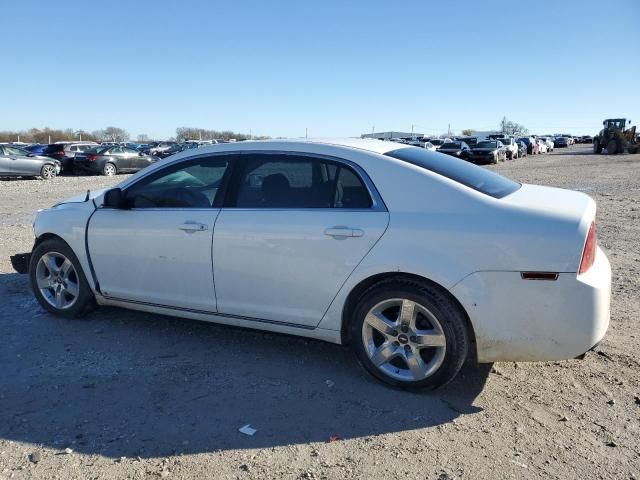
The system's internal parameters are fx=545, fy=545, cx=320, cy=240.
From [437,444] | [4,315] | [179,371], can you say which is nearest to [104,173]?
[4,315]

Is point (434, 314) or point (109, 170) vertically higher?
point (434, 314)

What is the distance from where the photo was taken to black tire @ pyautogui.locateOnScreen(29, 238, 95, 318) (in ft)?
15.4

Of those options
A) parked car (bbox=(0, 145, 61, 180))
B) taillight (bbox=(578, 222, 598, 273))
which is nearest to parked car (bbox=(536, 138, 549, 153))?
parked car (bbox=(0, 145, 61, 180))

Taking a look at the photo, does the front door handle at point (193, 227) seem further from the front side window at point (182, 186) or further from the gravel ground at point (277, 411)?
the gravel ground at point (277, 411)

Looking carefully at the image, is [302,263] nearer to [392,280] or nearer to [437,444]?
[392,280]

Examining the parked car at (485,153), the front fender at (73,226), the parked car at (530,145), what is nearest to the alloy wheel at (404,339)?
the front fender at (73,226)

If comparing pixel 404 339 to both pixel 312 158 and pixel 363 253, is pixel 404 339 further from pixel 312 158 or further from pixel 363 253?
pixel 312 158

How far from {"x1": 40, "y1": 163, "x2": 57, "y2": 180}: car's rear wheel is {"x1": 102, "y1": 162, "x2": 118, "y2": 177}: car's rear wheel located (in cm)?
257

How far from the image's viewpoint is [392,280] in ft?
11.4

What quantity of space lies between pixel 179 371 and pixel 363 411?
1.38 metres

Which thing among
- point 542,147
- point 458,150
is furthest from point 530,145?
point 458,150

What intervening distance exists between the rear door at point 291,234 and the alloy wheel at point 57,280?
1.64m

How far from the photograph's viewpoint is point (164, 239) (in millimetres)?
4176

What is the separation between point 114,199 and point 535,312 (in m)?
3.21
